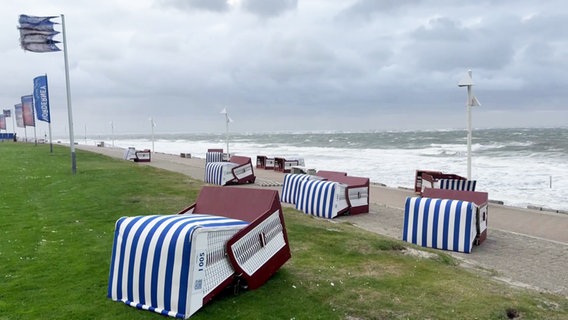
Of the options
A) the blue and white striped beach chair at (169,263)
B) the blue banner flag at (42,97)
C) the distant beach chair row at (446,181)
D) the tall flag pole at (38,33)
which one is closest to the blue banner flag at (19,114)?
the blue banner flag at (42,97)

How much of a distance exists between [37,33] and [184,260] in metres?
16.5

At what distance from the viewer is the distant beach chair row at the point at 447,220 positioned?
29.3ft

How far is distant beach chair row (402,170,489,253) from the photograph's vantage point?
8945 mm

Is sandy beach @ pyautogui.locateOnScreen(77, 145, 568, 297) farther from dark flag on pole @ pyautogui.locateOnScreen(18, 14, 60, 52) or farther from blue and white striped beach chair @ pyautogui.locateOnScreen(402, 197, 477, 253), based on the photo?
dark flag on pole @ pyautogui.locateOnScreen(18, 14, 60, 52)

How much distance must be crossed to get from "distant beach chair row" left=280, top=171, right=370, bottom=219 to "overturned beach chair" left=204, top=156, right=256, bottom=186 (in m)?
6.04

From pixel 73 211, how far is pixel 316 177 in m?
6.75

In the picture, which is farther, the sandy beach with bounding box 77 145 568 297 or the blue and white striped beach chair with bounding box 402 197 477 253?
the blue and white striped beach chair with bounding box 402 197 477 253

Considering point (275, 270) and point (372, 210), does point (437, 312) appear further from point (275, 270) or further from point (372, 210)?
point (372, 210)

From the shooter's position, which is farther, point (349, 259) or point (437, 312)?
point (349, 259)

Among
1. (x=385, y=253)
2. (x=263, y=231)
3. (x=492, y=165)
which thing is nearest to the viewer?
(x=263, y=231)

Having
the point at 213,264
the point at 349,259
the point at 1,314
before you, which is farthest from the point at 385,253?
the point at 1,314

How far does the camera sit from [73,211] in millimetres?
10086

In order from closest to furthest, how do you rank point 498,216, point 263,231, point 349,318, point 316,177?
point 349,318 < point 263,231 < point 498,216 < point 316,177

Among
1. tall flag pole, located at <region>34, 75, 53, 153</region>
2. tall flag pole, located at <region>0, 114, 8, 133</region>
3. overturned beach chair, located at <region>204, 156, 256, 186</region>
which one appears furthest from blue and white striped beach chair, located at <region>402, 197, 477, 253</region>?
tall flag pole, located at <region>0, 114, 8, 133</region>
